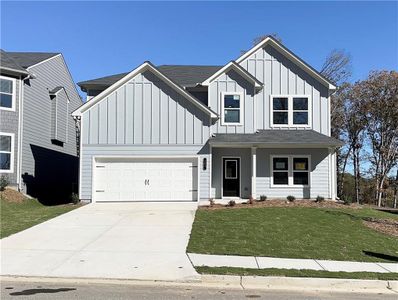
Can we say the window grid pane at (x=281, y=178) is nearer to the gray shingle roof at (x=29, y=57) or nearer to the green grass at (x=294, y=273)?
the green grass at (x=294, y=273)

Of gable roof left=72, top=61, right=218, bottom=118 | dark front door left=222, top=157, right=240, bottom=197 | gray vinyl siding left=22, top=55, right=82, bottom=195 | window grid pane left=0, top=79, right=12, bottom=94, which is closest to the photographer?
gable roof left=72, top=61, right=218, bottom=118

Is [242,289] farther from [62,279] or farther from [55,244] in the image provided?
[55,244]

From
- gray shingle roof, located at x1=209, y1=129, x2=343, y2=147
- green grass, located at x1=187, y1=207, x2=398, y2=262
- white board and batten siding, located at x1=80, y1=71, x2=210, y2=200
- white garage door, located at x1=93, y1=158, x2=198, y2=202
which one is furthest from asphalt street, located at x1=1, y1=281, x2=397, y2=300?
gray shingle roof, located at x1=209, y1=129, x2=343, y2=147

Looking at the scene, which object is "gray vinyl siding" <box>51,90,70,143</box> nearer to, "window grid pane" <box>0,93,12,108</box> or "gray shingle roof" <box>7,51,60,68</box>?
"gray shingle roof" <box>7,51,60,68</box>

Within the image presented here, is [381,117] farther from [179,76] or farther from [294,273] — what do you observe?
[294,273]

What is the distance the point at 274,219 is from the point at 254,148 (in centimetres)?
631

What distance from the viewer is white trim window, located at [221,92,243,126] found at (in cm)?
2322

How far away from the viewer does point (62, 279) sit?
28.5 feet

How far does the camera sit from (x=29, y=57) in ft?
90.8

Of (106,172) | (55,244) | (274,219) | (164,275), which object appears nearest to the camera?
(164,275)

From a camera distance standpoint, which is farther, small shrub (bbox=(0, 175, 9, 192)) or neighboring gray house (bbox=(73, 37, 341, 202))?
small shrub (bbox=(0, 175, 9, 192))

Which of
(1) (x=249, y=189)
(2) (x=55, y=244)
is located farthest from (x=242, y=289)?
(1) (x=249, y=189)

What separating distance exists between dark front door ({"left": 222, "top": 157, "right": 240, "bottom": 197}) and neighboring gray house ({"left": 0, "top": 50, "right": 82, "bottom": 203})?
9.79 meters

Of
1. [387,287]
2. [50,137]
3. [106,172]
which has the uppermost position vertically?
[50,137]
